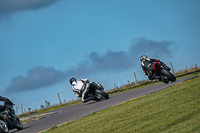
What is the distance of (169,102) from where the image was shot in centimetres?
1034

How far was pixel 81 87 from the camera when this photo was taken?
17766mm

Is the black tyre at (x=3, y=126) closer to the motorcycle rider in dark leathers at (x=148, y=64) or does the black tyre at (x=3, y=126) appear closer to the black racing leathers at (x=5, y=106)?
the black racing leathers at (x=5, y=106)

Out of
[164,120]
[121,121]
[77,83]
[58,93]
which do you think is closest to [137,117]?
[121,121]

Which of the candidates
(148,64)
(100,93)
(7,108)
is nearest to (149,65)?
(148,64)

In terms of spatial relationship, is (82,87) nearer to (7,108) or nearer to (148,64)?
(148,64)

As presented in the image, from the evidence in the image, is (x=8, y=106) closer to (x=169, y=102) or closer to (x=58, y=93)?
(x=169, y=102)

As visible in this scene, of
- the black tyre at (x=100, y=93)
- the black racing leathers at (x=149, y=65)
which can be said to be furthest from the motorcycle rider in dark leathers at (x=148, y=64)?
the black tyre at (x=100, y=93)

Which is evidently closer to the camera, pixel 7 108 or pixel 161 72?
pixel 7 108

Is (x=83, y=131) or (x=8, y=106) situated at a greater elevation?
(x=8, y=106)

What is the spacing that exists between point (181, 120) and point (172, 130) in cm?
84

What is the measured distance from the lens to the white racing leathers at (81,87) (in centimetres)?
1773

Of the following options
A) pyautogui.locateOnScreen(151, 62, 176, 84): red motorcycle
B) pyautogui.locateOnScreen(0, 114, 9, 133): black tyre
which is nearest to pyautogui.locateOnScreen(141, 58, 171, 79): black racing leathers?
pyautogui.locateOnScreen(151, 62, 176, 84): red motorcycle

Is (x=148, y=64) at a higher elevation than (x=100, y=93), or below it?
higher

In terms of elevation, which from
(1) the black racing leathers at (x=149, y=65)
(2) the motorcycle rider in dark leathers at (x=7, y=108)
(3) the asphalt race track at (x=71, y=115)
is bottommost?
(3) the asphalt race track at (x=71, y=115)
